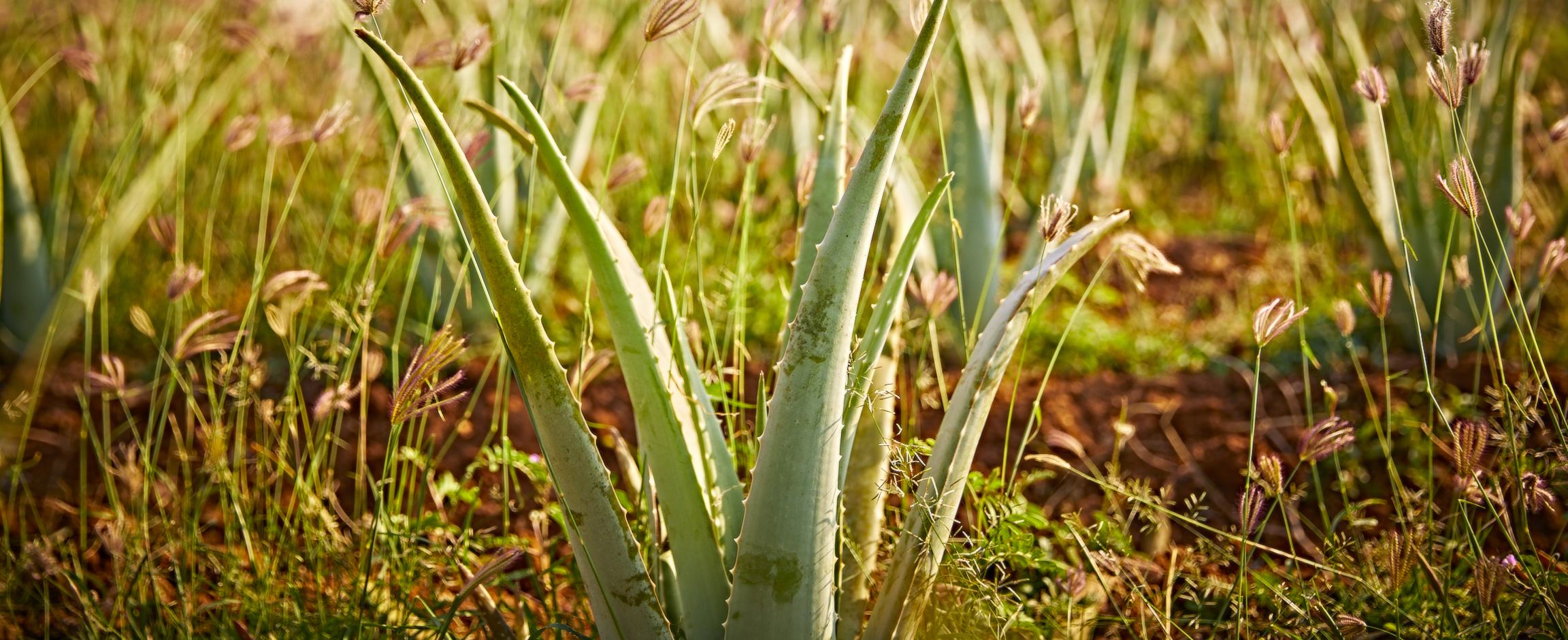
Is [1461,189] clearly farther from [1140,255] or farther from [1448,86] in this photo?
[1140,255]

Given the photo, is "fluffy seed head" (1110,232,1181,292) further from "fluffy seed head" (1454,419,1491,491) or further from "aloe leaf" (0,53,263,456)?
"aloe leaf" (0,53,263,456)

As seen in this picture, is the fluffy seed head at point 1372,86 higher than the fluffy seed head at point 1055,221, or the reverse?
the fluffy seed head at point 1372,86

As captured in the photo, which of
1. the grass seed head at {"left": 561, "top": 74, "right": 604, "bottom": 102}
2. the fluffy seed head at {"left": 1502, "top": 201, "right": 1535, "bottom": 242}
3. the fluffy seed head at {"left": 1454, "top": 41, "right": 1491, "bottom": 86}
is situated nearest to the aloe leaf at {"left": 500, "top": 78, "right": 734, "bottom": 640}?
the grass seed head at {"left": 561, "top": 74, "right": 604, "bottom": 102}

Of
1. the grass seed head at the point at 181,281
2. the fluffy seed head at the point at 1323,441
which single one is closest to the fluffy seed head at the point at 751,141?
the fluffy seed head at the point at 1323,441

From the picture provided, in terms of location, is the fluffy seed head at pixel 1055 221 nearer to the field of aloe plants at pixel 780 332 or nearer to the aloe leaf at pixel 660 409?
the field of aloe plants at pixel 780 332

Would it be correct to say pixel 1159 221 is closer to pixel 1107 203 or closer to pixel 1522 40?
pixel 1107 203

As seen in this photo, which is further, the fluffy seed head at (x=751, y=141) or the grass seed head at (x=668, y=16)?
the fluffy seed head at (x=751, y=141)
